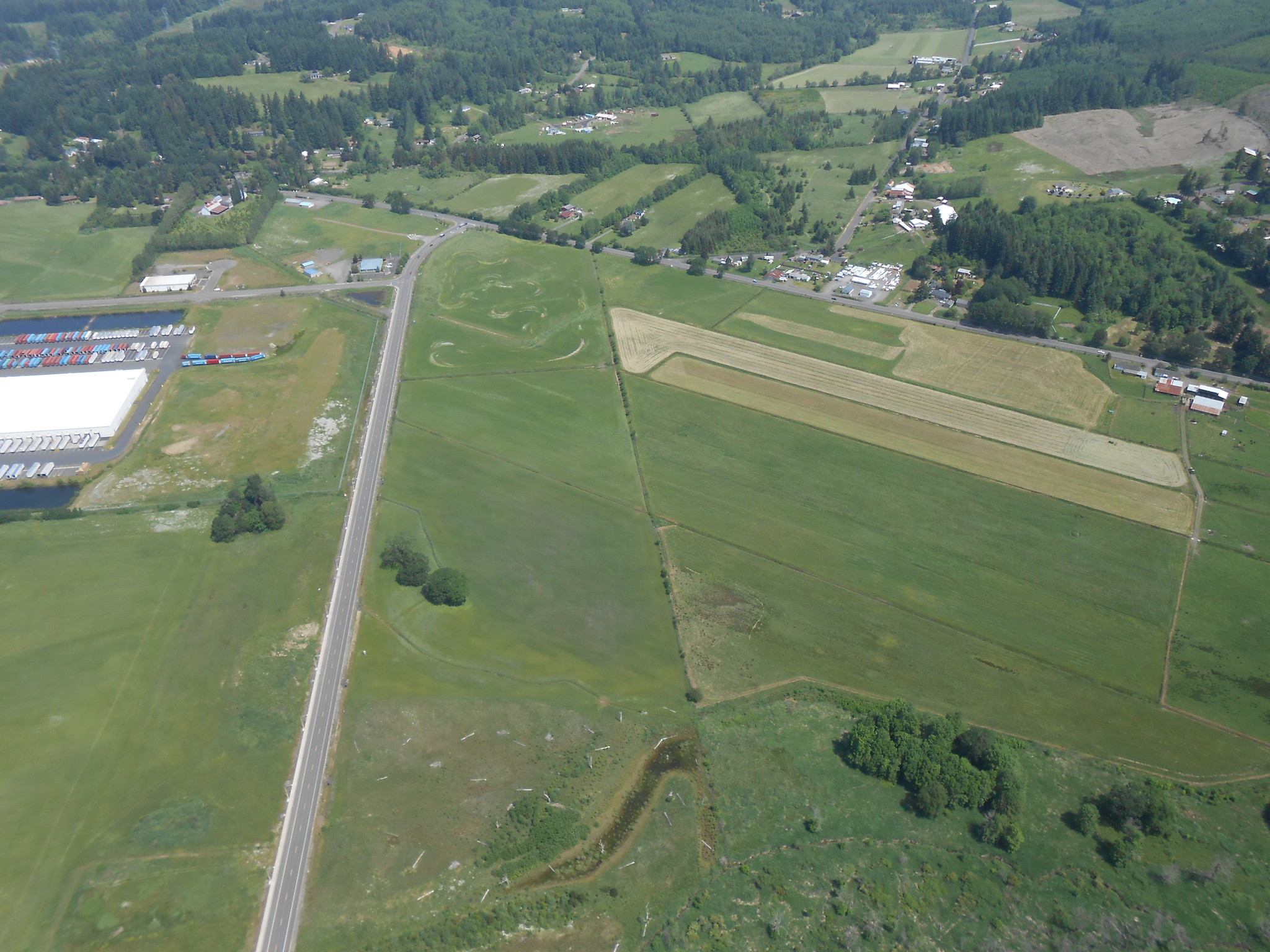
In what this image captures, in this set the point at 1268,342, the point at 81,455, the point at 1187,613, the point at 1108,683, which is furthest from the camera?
the point at 1268,342

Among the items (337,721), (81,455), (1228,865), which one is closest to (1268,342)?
(1228,865)

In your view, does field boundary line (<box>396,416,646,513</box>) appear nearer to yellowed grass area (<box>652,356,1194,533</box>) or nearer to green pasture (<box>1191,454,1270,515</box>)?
yellowed grass area (<box>652,356,1194,533</box>)

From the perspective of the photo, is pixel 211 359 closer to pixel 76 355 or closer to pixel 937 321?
pixel 76 355

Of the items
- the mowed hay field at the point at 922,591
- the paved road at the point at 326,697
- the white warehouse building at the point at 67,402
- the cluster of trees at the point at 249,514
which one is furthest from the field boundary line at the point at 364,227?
the mowed hay field at the point at 922,591

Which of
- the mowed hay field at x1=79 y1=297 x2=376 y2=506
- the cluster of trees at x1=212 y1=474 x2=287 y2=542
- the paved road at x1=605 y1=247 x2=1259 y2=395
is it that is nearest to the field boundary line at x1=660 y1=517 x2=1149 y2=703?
the cluster of trees at x1=212 y1=474 x2=287 y2=542

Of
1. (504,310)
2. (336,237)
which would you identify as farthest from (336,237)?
(504,310)

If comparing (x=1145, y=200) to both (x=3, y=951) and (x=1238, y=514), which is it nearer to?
(x=1238, y=514)
